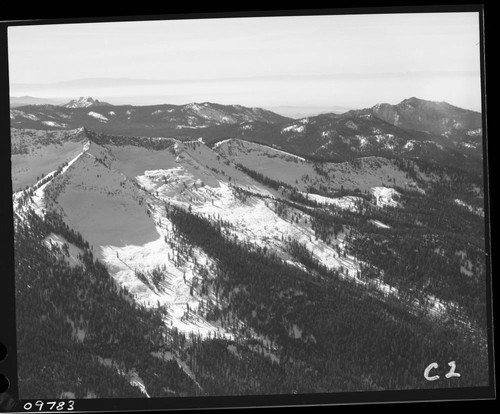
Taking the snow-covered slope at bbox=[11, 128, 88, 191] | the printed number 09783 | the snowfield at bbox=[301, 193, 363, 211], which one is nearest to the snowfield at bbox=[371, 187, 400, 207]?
the snowfield at bbox=[301, 193, 363, 211]

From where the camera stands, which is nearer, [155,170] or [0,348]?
[0,348]

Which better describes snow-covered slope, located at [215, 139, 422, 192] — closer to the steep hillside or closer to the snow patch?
the steep hillside

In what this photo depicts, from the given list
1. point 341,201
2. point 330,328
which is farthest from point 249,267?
point 341,201

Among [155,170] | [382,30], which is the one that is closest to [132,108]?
[155,170]

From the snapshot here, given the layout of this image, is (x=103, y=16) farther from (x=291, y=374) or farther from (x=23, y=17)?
(x=291, y=374)

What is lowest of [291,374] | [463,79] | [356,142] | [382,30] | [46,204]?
[291,374]

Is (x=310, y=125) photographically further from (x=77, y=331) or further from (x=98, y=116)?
(x=77, y=331)

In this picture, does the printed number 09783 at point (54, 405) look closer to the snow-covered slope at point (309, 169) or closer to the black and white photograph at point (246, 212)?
the black and white photograph at point (246, 212)

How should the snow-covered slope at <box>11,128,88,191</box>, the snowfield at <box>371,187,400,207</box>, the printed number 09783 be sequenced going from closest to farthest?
the printed number 09783 < the snow-covered slope at <box>11,128,88,191</box> < the snowfield at <box>371,187,400,207</box>
